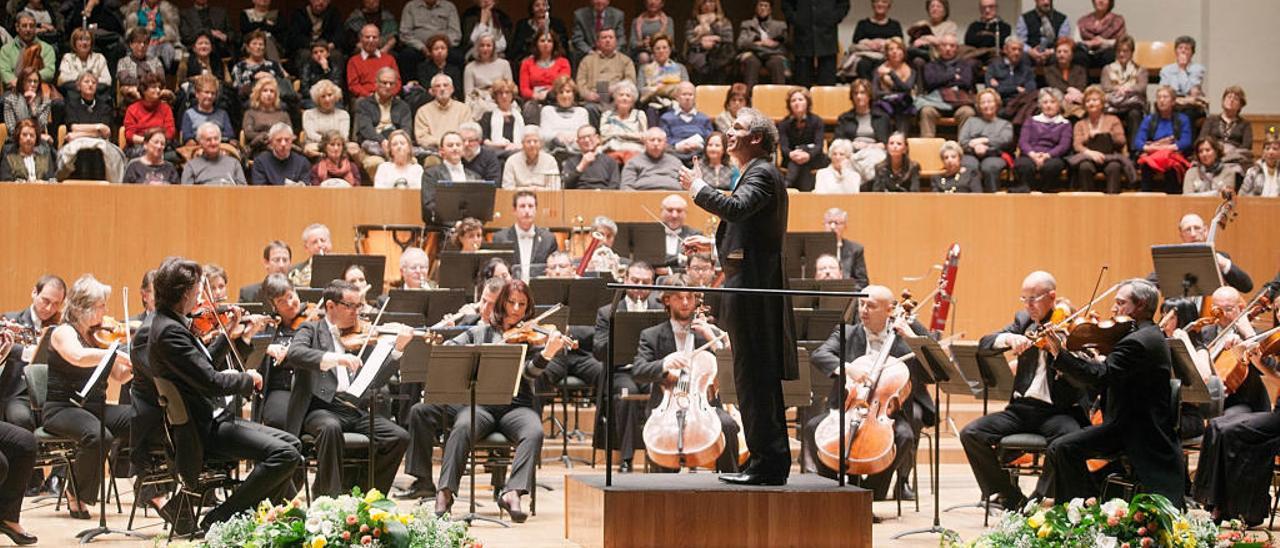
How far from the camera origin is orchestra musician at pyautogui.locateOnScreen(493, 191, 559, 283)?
1009cm

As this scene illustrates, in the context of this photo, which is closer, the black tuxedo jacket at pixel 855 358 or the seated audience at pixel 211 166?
the black tuxedo jacket at pixel 855 358

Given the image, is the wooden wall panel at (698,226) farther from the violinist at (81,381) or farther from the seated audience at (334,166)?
the violinist at (81,381)

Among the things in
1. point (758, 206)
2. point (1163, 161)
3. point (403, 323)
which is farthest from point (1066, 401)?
point (1163, 161)

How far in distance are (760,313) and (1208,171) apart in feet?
23.4

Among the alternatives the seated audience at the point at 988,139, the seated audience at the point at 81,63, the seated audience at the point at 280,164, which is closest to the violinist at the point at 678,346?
the seated audience at the point at 280,164

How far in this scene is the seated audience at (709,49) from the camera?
13.1 meters

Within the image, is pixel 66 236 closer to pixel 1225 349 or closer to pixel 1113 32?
pixel 1225 349

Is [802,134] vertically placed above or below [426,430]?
above

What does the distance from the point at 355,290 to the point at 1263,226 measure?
689cm

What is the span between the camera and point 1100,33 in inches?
530

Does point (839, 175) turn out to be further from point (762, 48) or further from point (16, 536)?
point (16, 536)

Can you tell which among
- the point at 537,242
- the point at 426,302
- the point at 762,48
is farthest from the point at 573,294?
the point at 762,48

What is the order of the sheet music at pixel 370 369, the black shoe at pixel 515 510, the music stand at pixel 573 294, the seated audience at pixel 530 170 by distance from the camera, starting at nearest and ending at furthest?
the sheet music at pixel 370 369 → the black shoe at pixel 515 510 → the music stand at pixel 573 294 → the seated audience at pixel 530 170

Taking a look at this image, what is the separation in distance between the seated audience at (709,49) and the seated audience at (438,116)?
Result: 7.57ft
